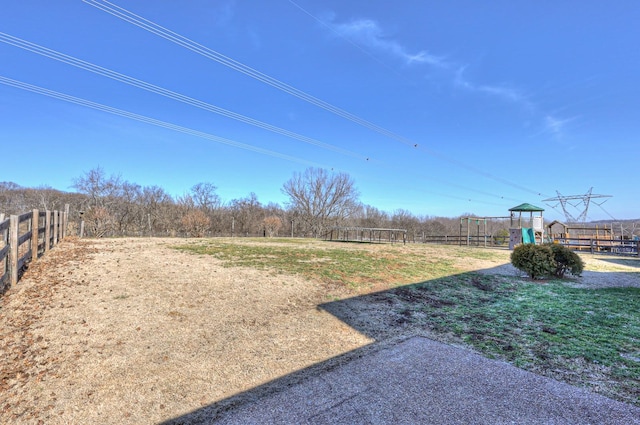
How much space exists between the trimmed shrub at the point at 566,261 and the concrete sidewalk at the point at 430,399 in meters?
7.76

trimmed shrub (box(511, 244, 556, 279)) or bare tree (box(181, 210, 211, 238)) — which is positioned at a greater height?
bare tree (box(181, 210, 211, 238))

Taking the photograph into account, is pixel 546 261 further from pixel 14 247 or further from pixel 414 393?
pixel 14 247

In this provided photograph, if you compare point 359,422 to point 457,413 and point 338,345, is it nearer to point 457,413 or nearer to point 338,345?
point 457,413

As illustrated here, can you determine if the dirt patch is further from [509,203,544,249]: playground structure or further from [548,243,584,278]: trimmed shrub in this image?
[509,203,544,249]: playground structure

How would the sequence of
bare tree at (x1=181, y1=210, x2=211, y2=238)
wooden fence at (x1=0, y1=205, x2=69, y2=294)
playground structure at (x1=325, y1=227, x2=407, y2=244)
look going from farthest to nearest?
bare tree at (x1=181, y1=210, x2=211, y2=238) → playground structure at (x1=325, y1=227, x2=407, y2=244) → wooden fence at (x1=0, y1=205, x2=69, y2=294)

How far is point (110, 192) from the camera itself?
Result: 2953 cm

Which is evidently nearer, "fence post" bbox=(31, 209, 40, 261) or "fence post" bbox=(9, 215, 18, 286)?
"fence post" bbox=(9, 215, 18, 286)

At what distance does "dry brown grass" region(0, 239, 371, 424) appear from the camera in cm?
268

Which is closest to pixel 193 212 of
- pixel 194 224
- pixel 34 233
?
pixel 194 224

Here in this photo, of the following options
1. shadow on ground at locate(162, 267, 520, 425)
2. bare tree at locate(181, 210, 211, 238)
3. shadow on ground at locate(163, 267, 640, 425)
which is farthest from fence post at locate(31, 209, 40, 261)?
bare tree at locate(181, 210, 211, 238)

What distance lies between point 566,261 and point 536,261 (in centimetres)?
105

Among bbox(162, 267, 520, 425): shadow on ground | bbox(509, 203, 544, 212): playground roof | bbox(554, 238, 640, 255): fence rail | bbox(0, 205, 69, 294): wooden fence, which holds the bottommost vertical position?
bbox(162, 267, 520, 425): shadow on ground

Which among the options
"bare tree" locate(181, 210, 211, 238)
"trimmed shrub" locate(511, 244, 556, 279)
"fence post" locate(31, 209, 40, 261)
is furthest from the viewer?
"bare tree" locate(181, 210, 211, 238)

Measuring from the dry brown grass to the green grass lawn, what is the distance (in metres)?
1.65
